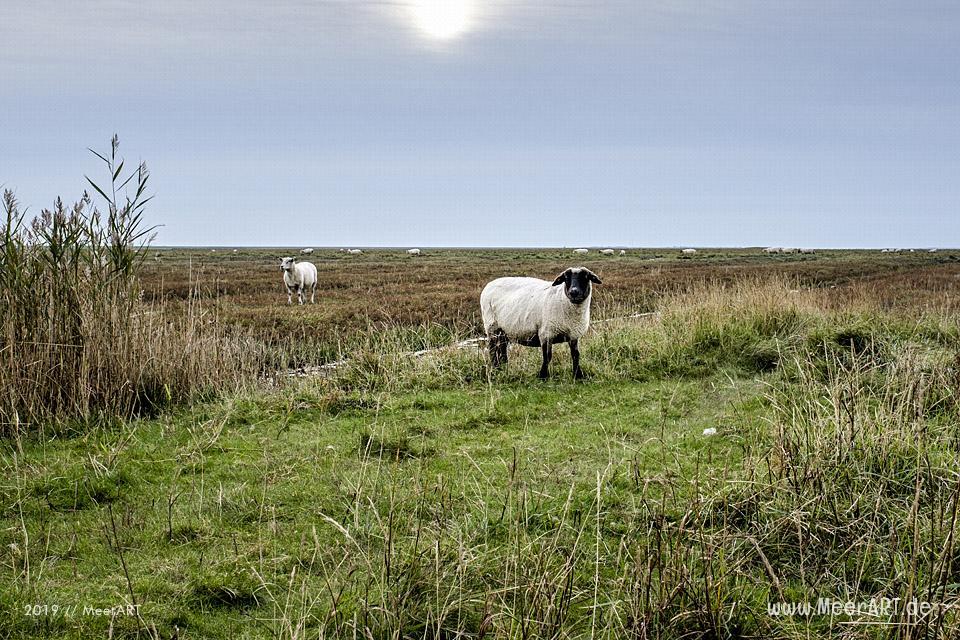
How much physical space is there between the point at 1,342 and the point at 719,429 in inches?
308

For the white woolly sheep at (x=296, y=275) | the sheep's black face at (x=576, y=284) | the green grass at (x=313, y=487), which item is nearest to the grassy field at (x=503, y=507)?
the green grass at (x=313, y=487)

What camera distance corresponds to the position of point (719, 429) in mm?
6750

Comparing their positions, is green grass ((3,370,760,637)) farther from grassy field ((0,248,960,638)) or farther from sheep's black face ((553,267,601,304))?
sheep's black face ((553,267,601,304))

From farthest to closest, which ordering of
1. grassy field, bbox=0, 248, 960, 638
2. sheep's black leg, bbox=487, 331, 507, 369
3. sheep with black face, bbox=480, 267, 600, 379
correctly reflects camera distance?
sheep's black leg, bbox=487, 331, 507, 369 < sheep with black face, bbox=480, 267, 600, 379 < grassy field, bbox=0, 248, 960, 638

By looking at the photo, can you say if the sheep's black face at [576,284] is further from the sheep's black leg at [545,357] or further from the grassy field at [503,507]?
the grassy field at [503,507]

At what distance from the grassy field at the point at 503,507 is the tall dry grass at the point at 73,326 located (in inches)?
17.1

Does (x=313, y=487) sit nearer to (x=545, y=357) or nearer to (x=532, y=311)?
(x=545, y=357)

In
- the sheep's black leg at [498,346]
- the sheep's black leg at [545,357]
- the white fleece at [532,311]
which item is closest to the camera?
the white fleece at [532,311]

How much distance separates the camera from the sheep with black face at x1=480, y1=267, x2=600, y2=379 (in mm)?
9286

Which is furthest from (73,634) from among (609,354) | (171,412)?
(609,354)

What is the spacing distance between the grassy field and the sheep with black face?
1.86 feet

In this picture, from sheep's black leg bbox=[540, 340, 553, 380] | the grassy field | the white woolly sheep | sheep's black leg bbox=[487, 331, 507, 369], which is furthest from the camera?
the white woolly sheep

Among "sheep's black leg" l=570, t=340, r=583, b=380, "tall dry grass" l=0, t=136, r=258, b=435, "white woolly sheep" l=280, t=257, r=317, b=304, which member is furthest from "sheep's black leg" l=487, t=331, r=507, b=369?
"white woolly sheep" l=280, t=257, r=317, b=304

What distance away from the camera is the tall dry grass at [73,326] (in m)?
7.00
